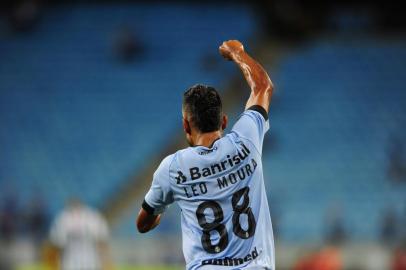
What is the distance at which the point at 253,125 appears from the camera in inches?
190

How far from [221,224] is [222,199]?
0.12 metres

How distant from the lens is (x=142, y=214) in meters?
4.86

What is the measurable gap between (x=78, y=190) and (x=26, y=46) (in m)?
5.12

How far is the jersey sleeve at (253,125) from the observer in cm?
479

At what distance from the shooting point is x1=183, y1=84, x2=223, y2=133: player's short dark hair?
459 cm

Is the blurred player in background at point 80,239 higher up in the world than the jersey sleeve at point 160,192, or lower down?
higher up

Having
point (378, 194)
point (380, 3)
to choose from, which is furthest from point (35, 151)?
point (380, 3)

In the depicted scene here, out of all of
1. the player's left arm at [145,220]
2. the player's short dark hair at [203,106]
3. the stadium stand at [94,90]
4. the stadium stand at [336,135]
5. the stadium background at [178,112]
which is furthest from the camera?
the stadium stand at [94,90]

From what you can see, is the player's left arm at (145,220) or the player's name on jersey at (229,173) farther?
the player's left arm at (145,220)

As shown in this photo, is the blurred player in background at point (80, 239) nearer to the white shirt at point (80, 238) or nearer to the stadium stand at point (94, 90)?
the white shirt at point (80, 238)

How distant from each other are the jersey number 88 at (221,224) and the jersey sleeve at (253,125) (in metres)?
0.28

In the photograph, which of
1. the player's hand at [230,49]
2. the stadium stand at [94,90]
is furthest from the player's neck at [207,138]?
the stadium stand at [94,90]

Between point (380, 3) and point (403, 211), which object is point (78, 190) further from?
point (380, 3)

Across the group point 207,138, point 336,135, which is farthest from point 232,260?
point 336,135
